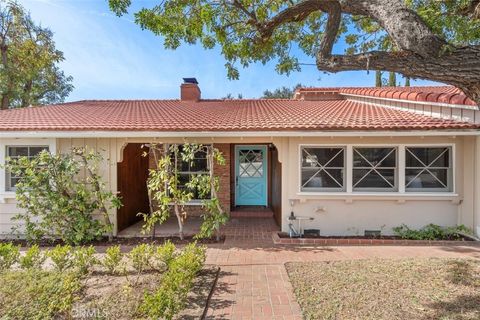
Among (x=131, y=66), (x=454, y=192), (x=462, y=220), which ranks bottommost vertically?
(x=462, y=220)

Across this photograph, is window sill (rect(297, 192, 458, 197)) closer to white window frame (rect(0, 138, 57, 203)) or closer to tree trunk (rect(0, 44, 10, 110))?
white window frame (rect(0, 138, 57, 203))

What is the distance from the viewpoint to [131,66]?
14102 mm

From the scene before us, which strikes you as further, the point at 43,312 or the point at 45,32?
the point at 45,32

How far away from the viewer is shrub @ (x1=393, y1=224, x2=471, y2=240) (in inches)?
305

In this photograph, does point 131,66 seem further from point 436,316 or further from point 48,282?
point 436,316

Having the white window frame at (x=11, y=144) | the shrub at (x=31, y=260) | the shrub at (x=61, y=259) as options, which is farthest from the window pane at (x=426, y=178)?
the white window frame at (x=11, y=144)

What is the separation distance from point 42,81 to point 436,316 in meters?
28.5

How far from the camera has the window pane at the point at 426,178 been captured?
8.15 meters

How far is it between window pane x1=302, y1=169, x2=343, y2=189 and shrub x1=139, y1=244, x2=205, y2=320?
381cm

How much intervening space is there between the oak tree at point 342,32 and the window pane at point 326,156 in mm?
2535

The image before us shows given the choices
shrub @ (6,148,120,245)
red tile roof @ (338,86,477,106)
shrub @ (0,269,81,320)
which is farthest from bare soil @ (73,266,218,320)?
red tile roof @ (338,86,477,106)

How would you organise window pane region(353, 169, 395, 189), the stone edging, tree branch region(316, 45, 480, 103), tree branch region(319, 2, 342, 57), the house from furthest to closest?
window pane region(353, 169, 395, 189)
the house
the stone edging
tree branch region(319, 2, 342, 57)
tree branch region(316, 45, 480, 103)

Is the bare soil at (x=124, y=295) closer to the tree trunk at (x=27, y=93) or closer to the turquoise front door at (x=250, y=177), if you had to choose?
the turquoise front door at (x=250, y=177)

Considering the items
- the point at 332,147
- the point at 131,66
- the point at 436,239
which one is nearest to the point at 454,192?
the point at 436,239
